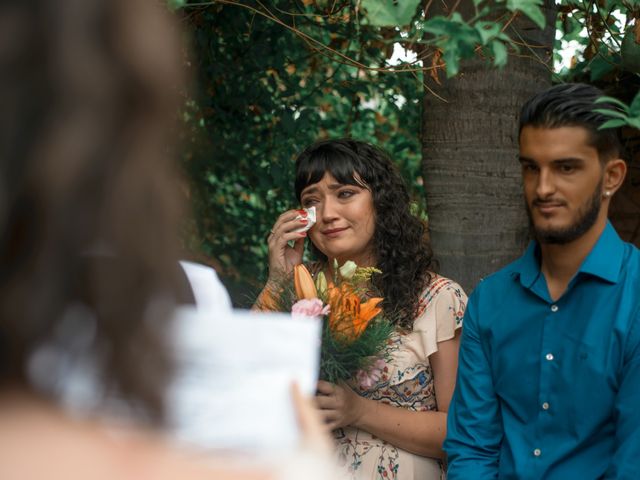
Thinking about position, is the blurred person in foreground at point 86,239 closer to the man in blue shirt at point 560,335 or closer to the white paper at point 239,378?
the white paper at point 239,378

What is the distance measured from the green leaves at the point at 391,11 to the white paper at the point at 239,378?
0.85m

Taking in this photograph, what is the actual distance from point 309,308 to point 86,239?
1.70 m

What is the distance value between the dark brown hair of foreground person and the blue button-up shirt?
1.67m

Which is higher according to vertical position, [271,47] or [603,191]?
[271,47]

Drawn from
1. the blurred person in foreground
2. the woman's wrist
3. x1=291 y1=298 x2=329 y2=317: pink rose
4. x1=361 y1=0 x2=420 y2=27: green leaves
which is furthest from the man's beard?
the blurred person in foreground

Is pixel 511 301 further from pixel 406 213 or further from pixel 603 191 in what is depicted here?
pixel 406 213

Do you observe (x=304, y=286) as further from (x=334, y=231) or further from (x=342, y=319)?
(x=334, y=231)

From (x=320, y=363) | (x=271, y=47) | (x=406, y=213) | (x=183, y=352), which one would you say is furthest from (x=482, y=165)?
(x=183, y=352)

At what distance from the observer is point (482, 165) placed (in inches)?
124

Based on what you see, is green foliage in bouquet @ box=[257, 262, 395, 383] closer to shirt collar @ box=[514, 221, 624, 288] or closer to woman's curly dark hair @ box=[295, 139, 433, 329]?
woman's curly dark hair @ box=[295, 139, 433, 329]

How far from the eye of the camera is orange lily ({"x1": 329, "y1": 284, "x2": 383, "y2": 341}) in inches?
93.9

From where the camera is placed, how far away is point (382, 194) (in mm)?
3074

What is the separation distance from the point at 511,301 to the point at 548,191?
364 millimetres

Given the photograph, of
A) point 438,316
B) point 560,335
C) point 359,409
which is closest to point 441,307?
point 438,316
